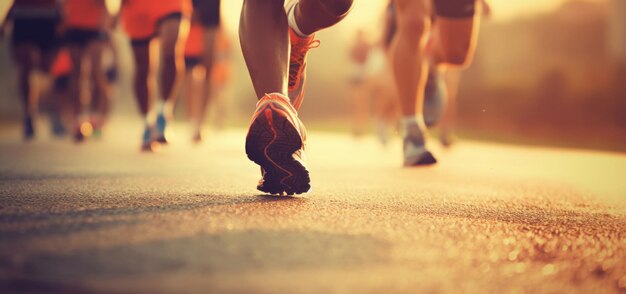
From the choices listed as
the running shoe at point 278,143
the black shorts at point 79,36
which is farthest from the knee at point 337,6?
the black shorts at point 79,36

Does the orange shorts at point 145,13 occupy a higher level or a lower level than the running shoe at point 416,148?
higher

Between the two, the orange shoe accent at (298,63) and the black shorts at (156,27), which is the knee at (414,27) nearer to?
the orange shoe accent at (298,63)

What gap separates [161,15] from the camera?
533cm

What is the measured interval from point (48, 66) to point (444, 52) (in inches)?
217

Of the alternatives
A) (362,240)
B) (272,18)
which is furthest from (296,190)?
(362,240)

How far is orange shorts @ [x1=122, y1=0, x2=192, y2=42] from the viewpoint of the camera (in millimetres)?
5305

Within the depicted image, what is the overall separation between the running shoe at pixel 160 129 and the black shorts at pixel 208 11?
4.57 ft

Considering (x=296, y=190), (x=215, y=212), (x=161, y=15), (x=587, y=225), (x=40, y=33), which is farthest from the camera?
(x=40, y=33)

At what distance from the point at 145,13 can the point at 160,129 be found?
2.97ft

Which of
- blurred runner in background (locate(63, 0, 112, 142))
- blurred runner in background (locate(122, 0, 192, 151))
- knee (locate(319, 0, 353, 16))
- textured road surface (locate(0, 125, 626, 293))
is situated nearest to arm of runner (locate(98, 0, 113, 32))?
blurred runner in background (locate(63, 0, 112, 142))

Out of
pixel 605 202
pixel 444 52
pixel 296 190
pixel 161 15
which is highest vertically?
pixel 161 15

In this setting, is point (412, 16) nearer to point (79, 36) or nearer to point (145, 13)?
point (145, 13)

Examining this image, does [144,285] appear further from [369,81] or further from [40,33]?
[369,81]

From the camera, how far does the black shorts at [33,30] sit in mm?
7211
